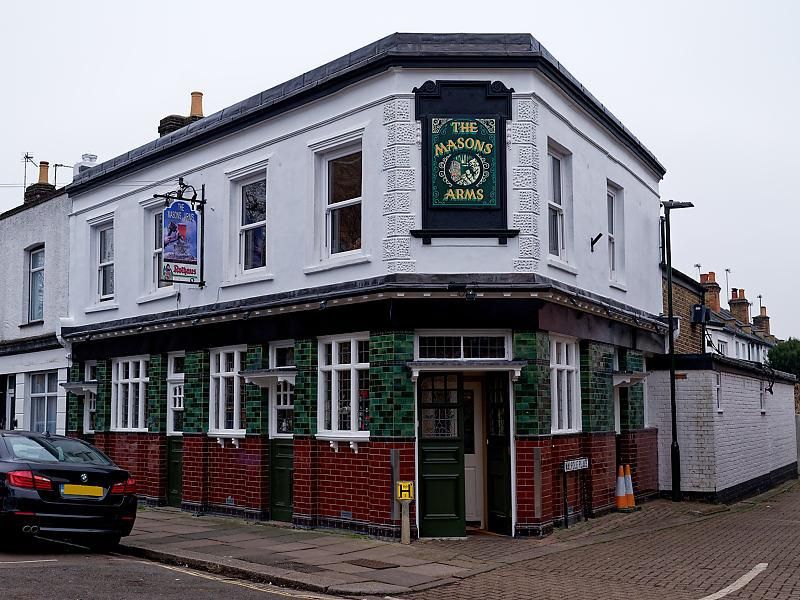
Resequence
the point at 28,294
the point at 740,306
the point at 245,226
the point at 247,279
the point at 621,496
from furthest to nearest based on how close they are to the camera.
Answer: the point at 740,306 → the point at 28,294 → the point at 245,226 → the point at 621,496 → the point at 247,279

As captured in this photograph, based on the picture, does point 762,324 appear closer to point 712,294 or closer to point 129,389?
point 712,294

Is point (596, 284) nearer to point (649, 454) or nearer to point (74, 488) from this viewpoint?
point (649, 454)

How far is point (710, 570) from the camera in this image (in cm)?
1116

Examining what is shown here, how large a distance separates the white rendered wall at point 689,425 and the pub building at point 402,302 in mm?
547

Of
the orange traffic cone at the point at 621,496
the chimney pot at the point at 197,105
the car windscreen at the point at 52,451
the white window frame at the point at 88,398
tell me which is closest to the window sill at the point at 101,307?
the white window frame at the point at 88,398

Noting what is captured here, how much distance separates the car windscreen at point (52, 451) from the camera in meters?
11.7

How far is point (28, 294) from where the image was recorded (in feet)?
77.4

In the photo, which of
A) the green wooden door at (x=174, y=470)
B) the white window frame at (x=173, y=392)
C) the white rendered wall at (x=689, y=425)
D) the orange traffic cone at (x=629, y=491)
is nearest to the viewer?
the orange traffic cone at (x=629, y=491)

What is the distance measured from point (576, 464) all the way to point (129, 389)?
31.5ft

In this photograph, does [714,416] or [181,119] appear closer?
[714,416]

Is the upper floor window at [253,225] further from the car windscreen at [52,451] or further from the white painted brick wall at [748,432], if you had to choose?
the white painted brick wall at [748,432]

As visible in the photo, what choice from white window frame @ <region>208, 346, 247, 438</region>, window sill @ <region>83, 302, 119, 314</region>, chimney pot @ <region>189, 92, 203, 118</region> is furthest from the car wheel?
chimney pot @ <region>189, 92, 203, 118</region>

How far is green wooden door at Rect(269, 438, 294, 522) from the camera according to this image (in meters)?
15.1

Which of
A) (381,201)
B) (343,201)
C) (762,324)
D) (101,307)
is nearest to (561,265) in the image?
(381,201)
